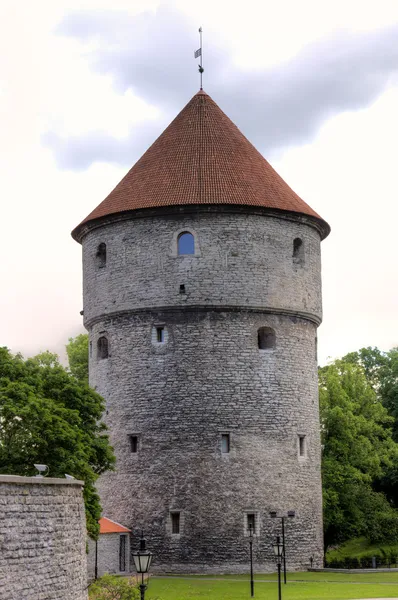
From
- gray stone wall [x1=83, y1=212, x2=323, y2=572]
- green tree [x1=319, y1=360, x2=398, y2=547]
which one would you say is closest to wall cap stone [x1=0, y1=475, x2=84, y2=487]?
gray stone wall [x1=83, y1=212, x2=323, y2=572]

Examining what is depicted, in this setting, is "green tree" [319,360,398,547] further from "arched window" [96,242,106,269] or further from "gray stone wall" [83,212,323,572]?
"arched window" [96,242,106,269]

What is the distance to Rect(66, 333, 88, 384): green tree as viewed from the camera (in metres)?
45.7

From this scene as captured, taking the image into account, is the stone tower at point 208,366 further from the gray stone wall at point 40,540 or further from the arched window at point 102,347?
the gray stone wall at point 40,540

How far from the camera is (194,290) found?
109 ft

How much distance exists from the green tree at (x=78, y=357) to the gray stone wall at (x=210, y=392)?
11109 mm

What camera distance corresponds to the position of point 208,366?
3288cm

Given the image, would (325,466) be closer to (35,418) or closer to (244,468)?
(244,468)

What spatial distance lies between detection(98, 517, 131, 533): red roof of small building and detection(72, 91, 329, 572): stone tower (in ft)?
0.92

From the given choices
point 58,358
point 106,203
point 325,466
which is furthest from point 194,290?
point 58,358

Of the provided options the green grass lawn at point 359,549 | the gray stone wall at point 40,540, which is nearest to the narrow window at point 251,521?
the green grass lawn at point 359,549

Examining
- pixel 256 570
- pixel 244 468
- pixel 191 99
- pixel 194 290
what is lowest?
pixel 256 570

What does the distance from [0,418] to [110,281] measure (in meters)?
10.5

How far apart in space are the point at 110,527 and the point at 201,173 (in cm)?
1138

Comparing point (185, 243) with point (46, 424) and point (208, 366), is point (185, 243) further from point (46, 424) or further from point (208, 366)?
point (46, 424)
